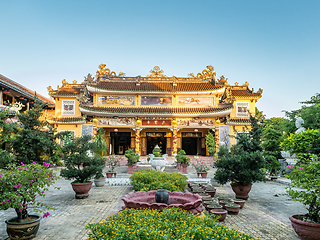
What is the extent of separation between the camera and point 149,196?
6.98 m

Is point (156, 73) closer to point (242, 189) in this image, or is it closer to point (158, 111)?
point (158, 111)

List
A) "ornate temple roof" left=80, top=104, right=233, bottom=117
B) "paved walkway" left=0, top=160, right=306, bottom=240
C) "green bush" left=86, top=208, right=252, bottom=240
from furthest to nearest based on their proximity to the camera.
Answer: "ornate temple roof" left=80, top=104, right=233, bottom=117 < "paved walkway" left=0, top=160, right=306, bottom=240 < "green bush" left=86, top=208, right=252, bottom=240

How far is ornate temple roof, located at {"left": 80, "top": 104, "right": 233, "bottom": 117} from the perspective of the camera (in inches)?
771

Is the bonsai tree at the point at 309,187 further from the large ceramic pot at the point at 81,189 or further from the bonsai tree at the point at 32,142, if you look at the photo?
the bonsai tree at the point at 32,142

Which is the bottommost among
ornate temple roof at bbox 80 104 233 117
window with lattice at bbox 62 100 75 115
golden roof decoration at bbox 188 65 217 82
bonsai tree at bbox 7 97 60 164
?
bonsai tree at bbox 7 97 60 164

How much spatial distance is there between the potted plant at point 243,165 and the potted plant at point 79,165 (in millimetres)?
4609

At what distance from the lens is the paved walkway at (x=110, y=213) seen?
16.4ft

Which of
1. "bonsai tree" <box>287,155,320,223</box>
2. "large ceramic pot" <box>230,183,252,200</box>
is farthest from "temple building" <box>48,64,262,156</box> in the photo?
"bonsai tree" <box>287,155,320,223</box>

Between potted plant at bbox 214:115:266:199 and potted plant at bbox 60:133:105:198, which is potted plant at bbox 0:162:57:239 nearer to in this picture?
potted plant at bbox 60:133:105:198

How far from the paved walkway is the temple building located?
37.1 feet

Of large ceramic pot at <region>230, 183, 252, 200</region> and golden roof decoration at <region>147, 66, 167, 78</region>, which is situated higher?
golden roof decoration at <region>147, 66, 167, 78</region>

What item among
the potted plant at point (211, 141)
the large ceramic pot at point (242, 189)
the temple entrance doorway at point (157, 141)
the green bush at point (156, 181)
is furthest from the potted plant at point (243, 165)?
the temple entrance doorway at point (157, 141)

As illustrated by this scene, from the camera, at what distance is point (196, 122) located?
68.4 feet

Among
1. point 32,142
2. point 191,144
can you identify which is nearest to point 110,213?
point 32,142
